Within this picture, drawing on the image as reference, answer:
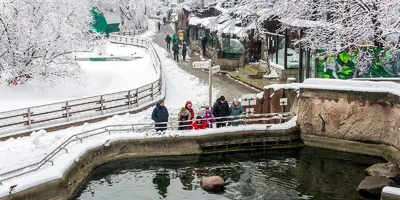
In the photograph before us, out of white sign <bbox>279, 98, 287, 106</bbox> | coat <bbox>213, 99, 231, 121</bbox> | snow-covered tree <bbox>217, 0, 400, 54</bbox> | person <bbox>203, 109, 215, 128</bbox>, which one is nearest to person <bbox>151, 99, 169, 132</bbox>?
person <bbox>203, 109, 215, 128</bbox>

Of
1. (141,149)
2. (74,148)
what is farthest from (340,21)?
(74,148)

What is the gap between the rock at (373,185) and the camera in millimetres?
15893

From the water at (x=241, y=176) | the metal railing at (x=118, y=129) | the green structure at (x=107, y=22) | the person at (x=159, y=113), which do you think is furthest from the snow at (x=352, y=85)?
the green structure at (x=107, y=22)

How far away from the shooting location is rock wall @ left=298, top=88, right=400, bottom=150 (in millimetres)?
19531

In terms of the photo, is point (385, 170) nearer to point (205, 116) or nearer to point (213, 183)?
point (213, 183)

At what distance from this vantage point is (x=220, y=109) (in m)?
20.1

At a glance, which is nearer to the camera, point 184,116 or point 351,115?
point 184,116

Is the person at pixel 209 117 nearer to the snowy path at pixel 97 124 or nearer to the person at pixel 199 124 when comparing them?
the person at pixel 199 124

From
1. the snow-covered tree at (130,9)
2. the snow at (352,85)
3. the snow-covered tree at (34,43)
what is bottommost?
the snow at (352,85)

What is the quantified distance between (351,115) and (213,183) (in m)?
7.51

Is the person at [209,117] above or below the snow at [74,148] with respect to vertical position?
above

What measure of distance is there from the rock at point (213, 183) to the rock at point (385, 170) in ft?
17.7

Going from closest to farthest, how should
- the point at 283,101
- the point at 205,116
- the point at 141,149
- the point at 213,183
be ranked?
the point at 213,183 → the point at 141,149 → the point at 205,116 → the point at 283,101

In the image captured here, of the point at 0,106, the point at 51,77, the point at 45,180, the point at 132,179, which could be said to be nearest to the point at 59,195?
the point at 45,180
